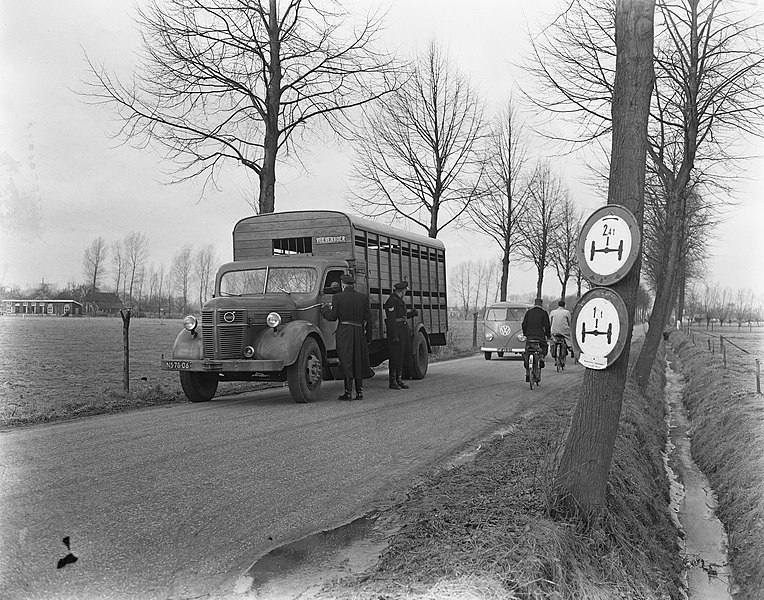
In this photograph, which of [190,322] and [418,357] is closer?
[190,322]

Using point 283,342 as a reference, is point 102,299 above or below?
above

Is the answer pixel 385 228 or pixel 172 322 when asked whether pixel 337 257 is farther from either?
Result: pixel 172 322

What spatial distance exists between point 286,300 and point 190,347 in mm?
1705

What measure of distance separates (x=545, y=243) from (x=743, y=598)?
92.7 ft

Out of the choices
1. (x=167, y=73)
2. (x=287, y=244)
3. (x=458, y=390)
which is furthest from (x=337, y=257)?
(x=167, y=73)

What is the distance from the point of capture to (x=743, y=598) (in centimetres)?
610

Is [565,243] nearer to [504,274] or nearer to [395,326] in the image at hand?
[504,274]

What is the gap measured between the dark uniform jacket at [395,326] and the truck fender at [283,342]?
8.86ft

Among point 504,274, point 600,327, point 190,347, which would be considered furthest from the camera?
point 504,274

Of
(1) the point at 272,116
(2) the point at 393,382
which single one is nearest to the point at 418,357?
(2) the point at 393,382

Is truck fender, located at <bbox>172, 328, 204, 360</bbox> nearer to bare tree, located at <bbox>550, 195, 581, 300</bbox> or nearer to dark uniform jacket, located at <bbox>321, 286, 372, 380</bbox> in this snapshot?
dark uniform jacket, located at <bbox>321, 286, 372, 380</bbox>

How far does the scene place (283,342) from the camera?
10.9 meters

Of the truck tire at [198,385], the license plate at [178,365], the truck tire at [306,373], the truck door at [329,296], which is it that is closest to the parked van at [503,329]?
the truck door at [329,296]

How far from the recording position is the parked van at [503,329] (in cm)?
2369
